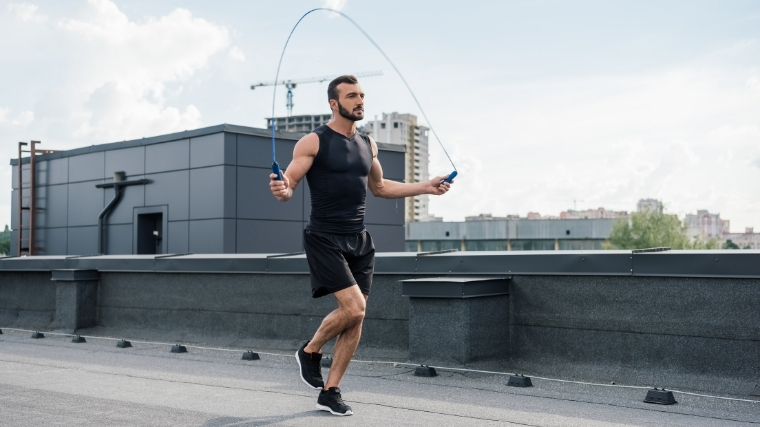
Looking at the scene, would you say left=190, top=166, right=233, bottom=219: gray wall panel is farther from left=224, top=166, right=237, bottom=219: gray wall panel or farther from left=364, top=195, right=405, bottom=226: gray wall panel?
left=364, top=195, right=405, bottom=226: gray wall panel

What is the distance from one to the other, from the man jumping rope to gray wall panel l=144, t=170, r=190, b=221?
26325 mm

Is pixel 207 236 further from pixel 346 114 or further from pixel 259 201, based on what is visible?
pixel 346 114

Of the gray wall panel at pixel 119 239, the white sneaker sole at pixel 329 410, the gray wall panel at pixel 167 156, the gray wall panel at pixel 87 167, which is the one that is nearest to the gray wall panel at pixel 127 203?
the gray wall panel at pixel 119 239

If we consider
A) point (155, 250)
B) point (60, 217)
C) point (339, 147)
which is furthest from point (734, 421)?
point (60, 217)

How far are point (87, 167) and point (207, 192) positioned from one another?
7.72 m

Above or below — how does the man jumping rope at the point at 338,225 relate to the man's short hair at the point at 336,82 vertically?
below

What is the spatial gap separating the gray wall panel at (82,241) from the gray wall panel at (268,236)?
748cm

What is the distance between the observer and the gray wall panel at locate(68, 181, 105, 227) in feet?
114

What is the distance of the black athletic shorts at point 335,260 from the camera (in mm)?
5539

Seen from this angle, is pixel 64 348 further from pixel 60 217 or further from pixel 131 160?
pixel 60 217

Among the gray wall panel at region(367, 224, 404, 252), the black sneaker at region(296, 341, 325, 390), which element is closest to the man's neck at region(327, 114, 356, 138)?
the black sneaker at region(296, 341, 325, 390)

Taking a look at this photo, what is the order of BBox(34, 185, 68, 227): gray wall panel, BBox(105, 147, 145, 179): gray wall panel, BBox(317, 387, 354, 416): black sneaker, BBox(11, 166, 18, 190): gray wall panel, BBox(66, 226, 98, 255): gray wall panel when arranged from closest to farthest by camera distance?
BBox(317, 387, 354, 416): black sneaker → BBox(105, 147, 145, 179): gray wall panel → BBox(66, 226, 98, 255): gray wall panel → BBox(34, 185, 68, 227): gray wall panel → BBox(11, 166, 18, 190): gray wall panel

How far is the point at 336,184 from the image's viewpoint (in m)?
5.66

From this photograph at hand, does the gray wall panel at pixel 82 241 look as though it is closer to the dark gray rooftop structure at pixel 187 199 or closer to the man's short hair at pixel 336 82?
the dark gray rooftop structure at pixel 187 199
